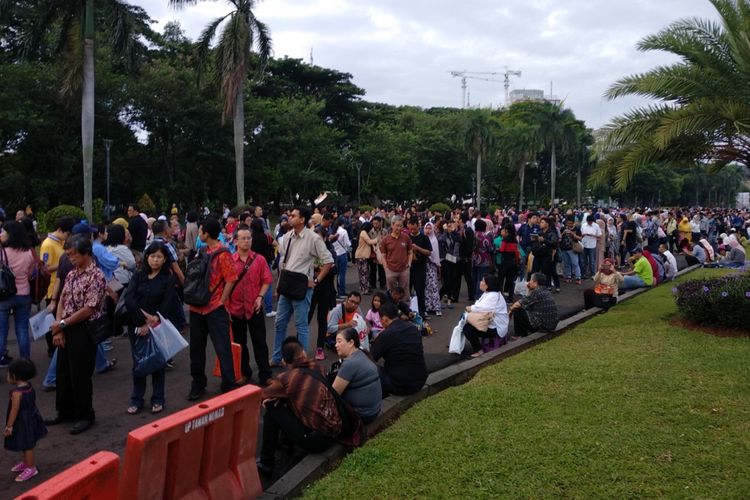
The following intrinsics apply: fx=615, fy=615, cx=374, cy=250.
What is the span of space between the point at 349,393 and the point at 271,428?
2.54ft

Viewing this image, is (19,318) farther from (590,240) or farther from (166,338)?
(590,240)

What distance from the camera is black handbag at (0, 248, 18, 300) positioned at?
6453 millimetres

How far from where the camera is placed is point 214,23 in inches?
904

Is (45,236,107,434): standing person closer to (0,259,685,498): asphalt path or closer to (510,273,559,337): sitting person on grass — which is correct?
(0,259,685,498): asphalt path

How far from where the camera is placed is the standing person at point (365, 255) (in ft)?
39.6

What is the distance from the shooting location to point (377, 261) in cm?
1298

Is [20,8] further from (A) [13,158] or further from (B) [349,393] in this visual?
(B) [349,393]

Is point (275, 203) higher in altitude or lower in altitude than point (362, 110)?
lower

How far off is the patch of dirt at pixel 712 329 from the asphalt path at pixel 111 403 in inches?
138

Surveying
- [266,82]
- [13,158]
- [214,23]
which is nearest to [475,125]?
[266,82]

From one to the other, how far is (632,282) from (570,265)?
1842 millimetres

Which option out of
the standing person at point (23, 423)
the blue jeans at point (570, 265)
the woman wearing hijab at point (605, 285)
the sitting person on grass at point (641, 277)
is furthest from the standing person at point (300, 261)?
the blue jeans at point (570, 265)

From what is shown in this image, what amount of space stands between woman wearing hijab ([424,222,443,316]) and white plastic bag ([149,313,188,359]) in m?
5.53

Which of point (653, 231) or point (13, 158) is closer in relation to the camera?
point (653, 231)
